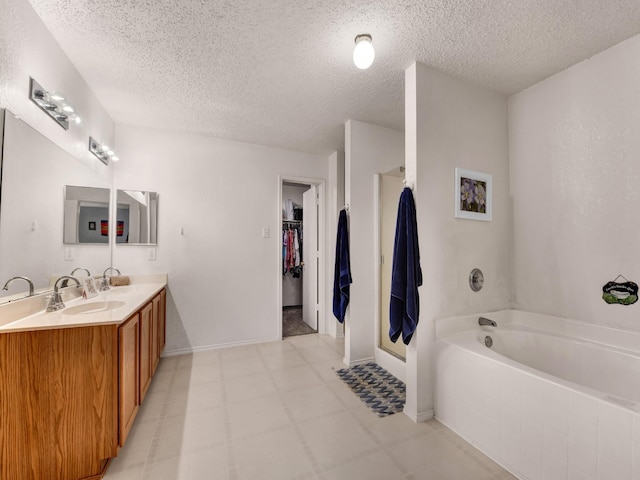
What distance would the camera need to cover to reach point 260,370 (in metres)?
2.65

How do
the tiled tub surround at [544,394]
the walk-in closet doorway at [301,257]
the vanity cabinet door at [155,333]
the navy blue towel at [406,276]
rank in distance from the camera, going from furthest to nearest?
1. the walk-in closet doorway at [301,257]
2. the vanity cabinet door at [155,333]
3. the navy blue towel at [406,276]
4. the tiled tub surround at [544,394]

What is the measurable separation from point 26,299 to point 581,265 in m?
3.52

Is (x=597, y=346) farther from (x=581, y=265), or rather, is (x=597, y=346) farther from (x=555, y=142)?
(x=555, y=142)

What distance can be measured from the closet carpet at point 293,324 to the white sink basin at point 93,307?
222cm

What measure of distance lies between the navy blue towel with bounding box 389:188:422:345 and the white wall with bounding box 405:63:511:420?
0.10 metres

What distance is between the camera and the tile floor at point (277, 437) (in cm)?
145

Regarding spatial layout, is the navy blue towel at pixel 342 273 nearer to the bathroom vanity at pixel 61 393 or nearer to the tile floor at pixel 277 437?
the tile floor at pixel 277 437

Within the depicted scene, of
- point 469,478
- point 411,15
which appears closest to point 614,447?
point 469,478

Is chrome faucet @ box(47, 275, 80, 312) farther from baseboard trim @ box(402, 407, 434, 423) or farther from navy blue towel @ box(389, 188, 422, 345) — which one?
baseboard trim @ box(402, 407, 434, 423)

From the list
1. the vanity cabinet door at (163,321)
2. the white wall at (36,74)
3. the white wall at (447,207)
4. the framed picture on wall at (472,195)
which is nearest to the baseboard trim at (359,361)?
the white wall at (447,207)

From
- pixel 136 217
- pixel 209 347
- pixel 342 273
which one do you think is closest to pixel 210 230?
pixel 136 217

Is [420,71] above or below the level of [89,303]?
above

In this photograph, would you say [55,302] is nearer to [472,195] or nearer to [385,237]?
[385,237]

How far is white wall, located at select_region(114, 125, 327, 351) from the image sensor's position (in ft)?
9.91
